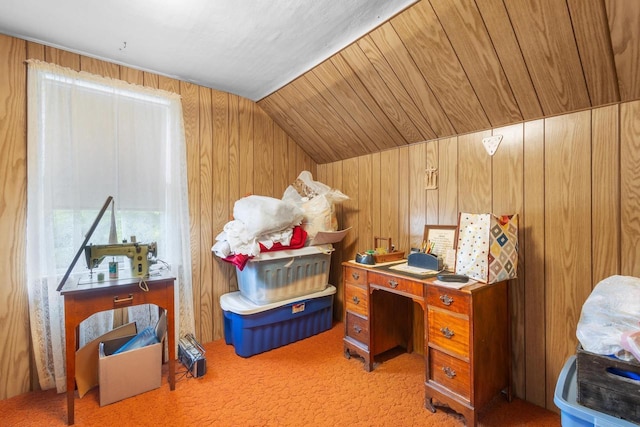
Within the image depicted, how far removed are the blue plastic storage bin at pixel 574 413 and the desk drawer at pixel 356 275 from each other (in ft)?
3.89

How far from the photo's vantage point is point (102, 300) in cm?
171

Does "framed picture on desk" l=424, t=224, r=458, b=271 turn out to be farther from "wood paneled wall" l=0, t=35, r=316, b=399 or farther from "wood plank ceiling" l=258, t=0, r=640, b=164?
"wood paneled wall" l=0, t=35, r=316, b=399

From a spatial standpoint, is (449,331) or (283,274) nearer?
(449,331)

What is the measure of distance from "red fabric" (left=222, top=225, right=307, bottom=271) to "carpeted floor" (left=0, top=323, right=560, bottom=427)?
766 millimetres

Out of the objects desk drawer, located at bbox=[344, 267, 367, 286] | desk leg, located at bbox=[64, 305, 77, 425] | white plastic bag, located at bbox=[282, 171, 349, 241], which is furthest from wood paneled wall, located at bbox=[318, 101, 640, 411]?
desk leg, located at bbox=[64, 305, 77, 425]

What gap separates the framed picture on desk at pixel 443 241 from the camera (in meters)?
2.00

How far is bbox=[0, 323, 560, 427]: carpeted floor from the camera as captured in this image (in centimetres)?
163

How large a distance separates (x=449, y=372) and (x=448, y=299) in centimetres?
41

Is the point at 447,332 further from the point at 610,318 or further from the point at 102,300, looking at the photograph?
the point at 102,300

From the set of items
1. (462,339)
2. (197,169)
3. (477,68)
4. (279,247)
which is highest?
(477,68)

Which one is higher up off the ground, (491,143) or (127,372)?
(491,143)

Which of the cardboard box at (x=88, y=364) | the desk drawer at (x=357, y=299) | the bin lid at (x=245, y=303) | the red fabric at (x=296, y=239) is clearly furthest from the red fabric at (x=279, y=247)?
the cardboard box at (x=88, y=364)

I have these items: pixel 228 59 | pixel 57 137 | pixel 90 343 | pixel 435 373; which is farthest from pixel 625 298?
pixel 57 137

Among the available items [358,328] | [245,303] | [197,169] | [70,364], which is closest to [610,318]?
[358,328]
